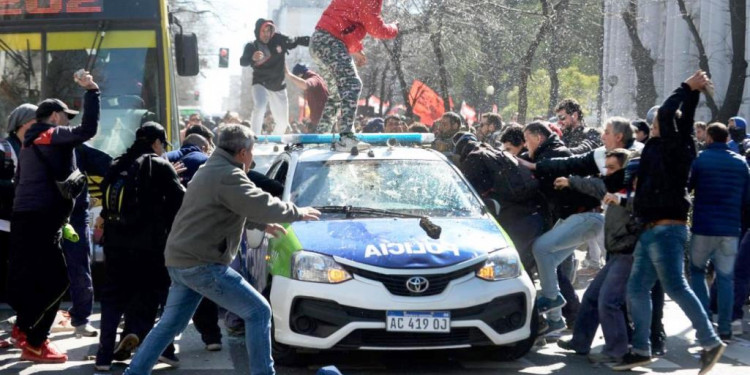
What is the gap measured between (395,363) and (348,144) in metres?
2.12

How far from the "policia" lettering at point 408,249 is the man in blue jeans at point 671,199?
1419 mm

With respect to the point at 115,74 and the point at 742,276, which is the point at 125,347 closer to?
the point at 115,74

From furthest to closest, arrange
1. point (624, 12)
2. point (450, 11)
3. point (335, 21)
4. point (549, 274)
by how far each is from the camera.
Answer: point (624, 12) → point (450, 11) → point (335, 21) → point (549, 274)

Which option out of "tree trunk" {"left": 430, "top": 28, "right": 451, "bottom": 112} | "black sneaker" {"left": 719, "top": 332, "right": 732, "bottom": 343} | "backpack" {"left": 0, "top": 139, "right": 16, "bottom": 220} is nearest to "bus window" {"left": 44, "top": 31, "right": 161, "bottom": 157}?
"backpack" {"left": 0, "top": 139, "right": 16, "bottom": 220}

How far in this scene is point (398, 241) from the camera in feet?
28.2

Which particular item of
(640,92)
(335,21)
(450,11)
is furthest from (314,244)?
(640,92)

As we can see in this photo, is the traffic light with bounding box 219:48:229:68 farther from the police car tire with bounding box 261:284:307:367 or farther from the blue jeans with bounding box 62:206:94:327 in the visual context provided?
the police car tire with bounding box 261:284:307:367

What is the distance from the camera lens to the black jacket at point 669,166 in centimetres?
857

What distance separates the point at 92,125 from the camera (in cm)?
874

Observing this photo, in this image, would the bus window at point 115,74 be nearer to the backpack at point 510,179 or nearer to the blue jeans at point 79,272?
the blue jeans at point 79,272

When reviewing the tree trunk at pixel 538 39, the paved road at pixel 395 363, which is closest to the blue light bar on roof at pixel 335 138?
the paved road at pixel 395 363

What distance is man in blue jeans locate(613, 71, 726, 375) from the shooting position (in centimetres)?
852

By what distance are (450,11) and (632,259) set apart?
1279cm

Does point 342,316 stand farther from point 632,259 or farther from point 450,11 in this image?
point 450,11
